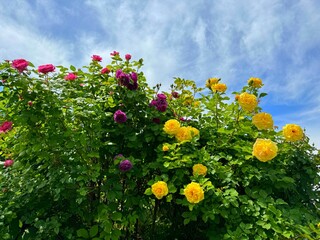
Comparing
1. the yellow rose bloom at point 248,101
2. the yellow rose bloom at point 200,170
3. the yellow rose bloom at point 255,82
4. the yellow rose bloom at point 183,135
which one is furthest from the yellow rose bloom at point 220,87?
the yellow rose bloom at point 200,170

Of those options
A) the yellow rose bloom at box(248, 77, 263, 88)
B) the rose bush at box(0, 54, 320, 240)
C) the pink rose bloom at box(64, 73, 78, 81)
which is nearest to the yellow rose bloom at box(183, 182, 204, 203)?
the rose bush at box(0, 54, 320, 240)

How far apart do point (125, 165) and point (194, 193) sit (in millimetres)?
546

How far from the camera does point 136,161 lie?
276cm

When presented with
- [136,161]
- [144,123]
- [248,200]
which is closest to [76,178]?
[136,161]

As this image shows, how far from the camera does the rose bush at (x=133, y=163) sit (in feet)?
8.32

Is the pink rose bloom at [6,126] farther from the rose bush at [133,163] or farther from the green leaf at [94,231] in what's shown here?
the green leaf at [94,231]

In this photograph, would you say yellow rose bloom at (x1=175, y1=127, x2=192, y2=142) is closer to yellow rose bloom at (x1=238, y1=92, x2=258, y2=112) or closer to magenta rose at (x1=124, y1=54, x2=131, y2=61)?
yellow rose bloom at (x1=238, y1=92, x2=258, y2=112)

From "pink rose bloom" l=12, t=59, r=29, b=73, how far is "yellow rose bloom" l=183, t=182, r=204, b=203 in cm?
150

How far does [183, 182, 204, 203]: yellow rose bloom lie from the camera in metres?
2.38

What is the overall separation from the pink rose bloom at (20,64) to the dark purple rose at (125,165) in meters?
1.03

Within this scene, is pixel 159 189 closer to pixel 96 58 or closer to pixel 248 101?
pixel 248 101

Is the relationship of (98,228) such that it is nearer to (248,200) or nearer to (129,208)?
(129,208)

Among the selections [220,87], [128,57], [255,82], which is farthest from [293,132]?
[128,57]

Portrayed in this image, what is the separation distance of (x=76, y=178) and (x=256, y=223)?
1341 mm
